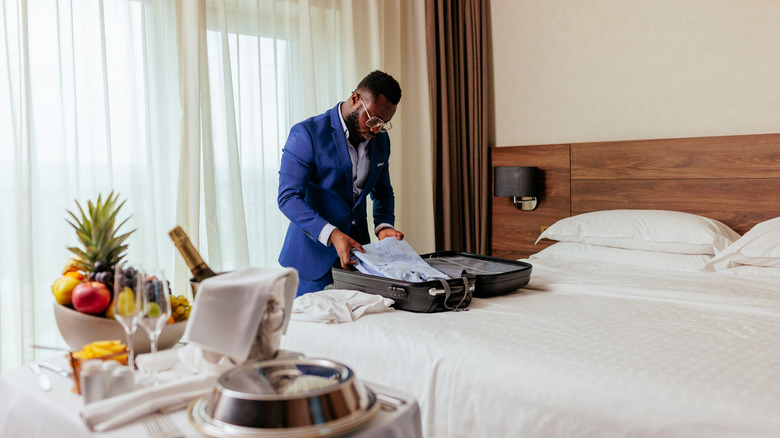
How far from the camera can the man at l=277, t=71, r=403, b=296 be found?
2.52 m

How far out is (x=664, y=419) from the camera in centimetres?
123

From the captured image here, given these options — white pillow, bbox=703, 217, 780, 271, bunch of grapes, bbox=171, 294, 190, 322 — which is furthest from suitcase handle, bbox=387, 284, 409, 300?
white pillow, bbox=703, 217, 780, 271

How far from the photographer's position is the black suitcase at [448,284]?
198 cm

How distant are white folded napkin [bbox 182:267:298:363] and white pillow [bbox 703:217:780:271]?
2301 millimetres

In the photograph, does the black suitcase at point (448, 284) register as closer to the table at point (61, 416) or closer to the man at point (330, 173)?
the man at point (330, 173)

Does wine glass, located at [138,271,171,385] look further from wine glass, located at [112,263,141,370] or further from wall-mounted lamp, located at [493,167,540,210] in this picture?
wall-mounted lamp, located at [493,167,540,210]

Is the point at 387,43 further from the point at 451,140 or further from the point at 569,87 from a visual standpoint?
the point at 569,87

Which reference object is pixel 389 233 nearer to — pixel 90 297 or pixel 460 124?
pixel 90 297

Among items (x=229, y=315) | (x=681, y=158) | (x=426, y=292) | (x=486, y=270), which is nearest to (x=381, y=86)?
(x=486, y=270)

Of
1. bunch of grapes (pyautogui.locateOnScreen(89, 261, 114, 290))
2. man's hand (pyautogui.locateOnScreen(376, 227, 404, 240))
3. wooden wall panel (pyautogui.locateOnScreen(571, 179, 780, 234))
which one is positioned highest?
wooden wall panel (pyautogui.locateOnScreen(571, 179, 780, 234))

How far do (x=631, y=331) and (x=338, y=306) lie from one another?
0.85 m

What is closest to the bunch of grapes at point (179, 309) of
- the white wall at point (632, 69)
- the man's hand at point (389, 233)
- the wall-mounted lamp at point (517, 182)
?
the man's hand at point (389, 233)

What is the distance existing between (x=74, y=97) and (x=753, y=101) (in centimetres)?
326

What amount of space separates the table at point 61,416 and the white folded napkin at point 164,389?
2cm
